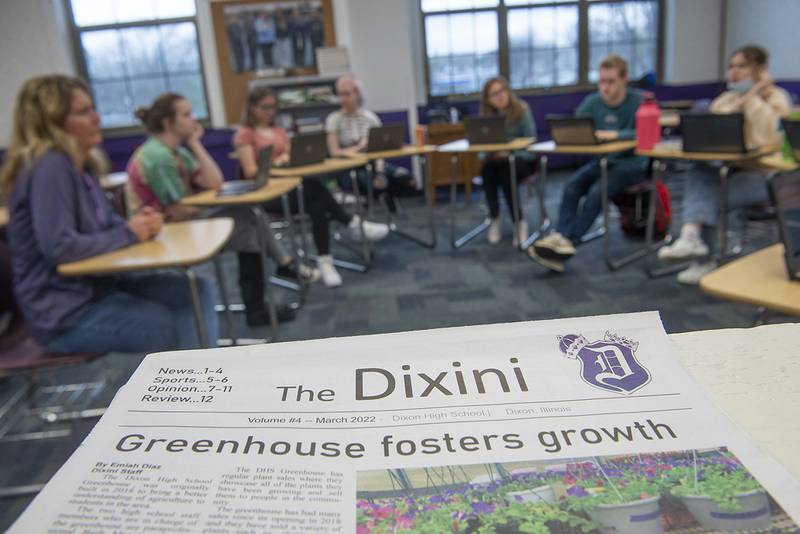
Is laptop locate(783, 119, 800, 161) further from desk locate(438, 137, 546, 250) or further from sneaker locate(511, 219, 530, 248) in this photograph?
sneaker locate(511, 219, 530, 248)

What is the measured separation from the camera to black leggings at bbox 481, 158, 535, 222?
4305 millimetres

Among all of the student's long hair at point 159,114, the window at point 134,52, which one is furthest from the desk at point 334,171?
the window at point 134,52

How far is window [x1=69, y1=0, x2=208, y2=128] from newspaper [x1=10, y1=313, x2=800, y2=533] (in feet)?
21.0

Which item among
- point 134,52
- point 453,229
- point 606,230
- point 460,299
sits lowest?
point 460,299

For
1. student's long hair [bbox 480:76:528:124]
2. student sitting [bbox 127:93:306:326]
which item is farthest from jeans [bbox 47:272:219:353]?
student's long hair [bbox 480:76:528:124]

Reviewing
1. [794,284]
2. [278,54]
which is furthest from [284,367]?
[278,54]

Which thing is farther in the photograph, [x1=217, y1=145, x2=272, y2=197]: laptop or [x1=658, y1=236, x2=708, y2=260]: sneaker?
[x1=658, y1=236, x2=708, y2=260]: sneaker

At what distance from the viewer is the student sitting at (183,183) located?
9.00 feet

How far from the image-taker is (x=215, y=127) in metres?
6.27

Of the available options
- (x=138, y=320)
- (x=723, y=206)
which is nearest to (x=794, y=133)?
(x=723, y=206)

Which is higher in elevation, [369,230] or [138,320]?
[138,320]

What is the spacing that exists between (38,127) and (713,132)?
272cm

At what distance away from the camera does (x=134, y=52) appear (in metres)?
6.32

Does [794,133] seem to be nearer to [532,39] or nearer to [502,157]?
[502,157]
